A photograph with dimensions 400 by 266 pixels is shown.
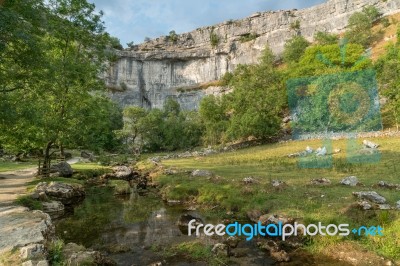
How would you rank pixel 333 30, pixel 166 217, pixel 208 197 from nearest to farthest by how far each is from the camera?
pixel 166 217 < pixel 208 197 < pixel 333 30

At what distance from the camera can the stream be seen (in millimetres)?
10172

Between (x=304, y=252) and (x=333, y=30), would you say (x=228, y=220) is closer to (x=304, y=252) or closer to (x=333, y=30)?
(x=304, y=252)

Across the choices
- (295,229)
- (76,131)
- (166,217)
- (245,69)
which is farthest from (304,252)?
(245,69)

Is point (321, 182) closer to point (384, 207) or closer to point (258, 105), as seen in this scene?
point (384, 207)

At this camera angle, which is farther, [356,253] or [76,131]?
[76,131]

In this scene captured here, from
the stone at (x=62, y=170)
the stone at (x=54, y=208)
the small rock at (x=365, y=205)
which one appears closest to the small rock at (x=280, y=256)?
the small rock at (x=365, y=205)

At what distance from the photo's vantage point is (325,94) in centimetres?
3741

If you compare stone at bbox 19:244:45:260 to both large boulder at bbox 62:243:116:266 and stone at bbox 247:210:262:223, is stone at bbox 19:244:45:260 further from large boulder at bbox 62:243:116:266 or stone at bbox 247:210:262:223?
stone at bbox 247:210:262:223

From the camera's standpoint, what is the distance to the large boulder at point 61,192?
1866 cm

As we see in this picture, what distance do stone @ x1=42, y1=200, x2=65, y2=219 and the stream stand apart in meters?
0.60

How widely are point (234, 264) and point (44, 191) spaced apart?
1401 centimetres

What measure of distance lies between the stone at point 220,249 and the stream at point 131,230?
40 centimetres

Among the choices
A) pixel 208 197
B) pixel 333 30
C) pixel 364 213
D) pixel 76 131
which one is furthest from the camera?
pixel 333 30

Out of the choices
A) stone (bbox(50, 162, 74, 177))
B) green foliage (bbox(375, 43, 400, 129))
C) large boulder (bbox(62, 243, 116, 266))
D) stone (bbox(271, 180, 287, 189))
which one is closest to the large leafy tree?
stone (bbox(50, 162, 74, 177))
